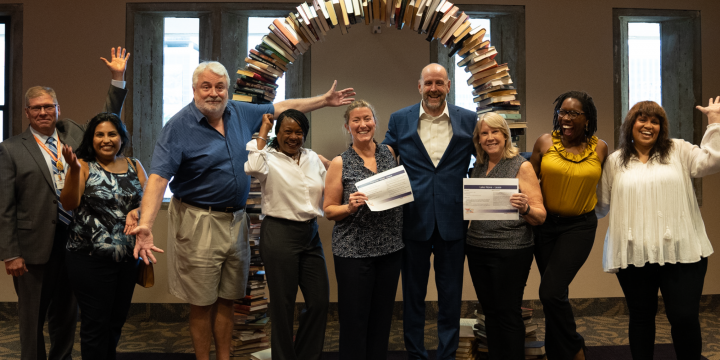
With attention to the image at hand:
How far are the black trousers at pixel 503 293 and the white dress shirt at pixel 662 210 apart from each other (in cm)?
55

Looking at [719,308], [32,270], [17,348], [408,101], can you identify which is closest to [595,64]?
[408,101]

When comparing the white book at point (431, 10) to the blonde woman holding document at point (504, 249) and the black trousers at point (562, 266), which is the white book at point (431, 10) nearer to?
the blonde woman holding document at point (504, 249)

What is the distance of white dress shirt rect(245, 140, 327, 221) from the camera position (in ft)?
9.38

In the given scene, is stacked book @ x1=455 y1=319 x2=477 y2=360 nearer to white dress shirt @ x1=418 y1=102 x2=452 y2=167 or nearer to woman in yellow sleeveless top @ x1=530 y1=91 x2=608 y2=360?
woman in yellow sleeveless top @ x1=530 y1=91 x2=608 y2=360

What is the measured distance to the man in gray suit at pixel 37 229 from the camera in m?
3.13

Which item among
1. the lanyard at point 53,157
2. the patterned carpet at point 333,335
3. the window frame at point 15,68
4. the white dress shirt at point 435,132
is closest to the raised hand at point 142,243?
the lanyard at point 53,157

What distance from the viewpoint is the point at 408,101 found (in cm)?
473

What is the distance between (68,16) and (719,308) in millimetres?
6908

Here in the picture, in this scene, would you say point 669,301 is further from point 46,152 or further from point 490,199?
point 46,152

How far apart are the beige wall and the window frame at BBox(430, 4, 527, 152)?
0.20 feet

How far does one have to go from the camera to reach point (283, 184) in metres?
2.87

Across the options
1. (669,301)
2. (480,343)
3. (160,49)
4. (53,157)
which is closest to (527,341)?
(480,343)

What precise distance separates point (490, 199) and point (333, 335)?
2.24 m

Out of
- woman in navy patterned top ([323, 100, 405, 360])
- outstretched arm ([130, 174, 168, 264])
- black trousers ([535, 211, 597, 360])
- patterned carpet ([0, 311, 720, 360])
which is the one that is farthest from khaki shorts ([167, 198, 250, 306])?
black trousers ([535, 211, 597, 360])
